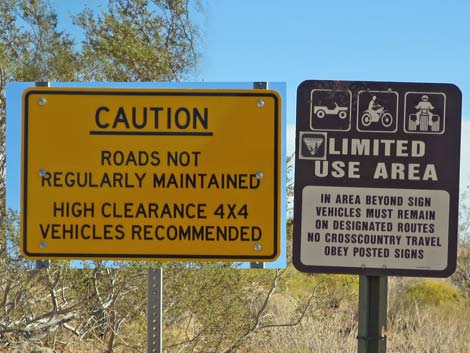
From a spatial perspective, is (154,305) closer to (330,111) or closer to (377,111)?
(330,111)

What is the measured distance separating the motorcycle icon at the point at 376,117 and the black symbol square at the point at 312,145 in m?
0.18

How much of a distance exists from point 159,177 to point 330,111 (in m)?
0.80

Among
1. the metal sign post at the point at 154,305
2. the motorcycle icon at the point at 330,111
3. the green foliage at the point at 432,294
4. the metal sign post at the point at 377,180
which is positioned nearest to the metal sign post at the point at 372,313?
the metal sign post at the point at 377,180

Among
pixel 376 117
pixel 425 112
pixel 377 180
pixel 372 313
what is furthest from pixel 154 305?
pixel 425 112

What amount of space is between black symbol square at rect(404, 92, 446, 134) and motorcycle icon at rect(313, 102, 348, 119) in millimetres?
258

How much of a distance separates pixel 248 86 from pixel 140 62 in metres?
2.82

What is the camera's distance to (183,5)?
615 cm

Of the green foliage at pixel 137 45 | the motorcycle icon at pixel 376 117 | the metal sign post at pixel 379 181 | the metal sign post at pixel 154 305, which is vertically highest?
the green foliage at pixel 137 45

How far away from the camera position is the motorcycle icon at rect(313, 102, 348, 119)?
309 cm

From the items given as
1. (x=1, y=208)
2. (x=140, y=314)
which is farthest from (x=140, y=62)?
(x=140, y=314)

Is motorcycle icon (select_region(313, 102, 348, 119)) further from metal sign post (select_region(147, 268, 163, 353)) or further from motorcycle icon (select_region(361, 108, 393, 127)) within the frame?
metal sign post (select_region(147, 268, 163, 353))

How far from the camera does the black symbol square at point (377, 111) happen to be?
307 centimetres

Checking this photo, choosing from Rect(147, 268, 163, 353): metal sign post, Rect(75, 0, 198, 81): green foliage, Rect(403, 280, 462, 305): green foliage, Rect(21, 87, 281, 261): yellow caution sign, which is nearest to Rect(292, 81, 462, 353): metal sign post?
Rect(21, 87, 281, 261): yellow caution sign

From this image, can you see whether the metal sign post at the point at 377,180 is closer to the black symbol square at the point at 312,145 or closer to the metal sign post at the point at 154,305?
the black symbol square at the point at 312,145
